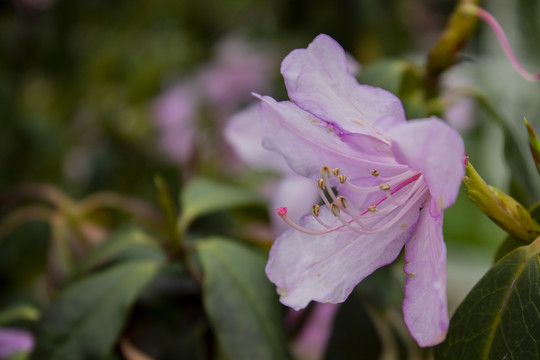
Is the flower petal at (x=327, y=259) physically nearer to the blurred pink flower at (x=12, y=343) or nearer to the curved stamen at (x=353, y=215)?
the curved stamen at (x=353, y=215)

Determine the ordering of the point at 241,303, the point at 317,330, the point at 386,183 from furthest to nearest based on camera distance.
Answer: the point at 317,330, the point at 241,303, the point at 386,183

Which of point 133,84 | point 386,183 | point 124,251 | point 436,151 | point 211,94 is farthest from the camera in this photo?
point 211,94

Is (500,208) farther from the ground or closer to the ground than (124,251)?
farther from the ground

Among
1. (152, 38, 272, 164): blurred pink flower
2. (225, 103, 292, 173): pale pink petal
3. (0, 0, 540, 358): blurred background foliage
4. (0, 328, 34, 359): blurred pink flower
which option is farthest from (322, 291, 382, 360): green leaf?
(152, 38, 272, 164): blurred pink flower

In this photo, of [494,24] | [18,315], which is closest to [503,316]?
[494,24]

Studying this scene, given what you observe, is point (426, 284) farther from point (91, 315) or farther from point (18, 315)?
point (18, 315)

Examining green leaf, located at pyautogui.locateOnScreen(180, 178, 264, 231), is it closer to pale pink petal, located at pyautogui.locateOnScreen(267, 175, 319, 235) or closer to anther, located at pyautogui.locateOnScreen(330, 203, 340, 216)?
pale pink petal, located at pyautogui.locateOnScreen(267, 175, 319, 235)

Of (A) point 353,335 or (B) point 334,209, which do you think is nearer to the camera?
(B) point 334,209
